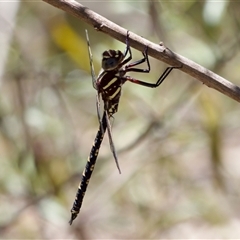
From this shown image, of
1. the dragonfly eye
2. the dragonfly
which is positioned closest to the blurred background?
the dragonfly

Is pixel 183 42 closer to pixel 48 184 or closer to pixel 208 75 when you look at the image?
pixel 48 184

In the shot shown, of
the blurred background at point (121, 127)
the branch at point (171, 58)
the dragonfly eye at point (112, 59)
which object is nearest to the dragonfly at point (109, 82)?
the dragonfly eye at point (112, 59)

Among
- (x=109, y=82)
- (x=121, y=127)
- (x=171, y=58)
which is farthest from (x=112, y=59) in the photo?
(x=121, y=127)

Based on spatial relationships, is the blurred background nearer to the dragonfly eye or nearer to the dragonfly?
the dragonfly

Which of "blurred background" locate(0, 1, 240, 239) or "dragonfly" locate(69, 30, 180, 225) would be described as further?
"blurred background" locate(0, 1, 240, 239)

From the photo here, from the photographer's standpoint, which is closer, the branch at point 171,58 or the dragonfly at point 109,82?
the branch at point 171,58

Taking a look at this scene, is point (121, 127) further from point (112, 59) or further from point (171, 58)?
point (171, 58)

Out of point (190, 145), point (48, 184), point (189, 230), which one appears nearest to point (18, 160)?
point (48, 184)

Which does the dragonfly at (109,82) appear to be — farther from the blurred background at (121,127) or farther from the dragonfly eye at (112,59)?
the blurred background at (121,127)
